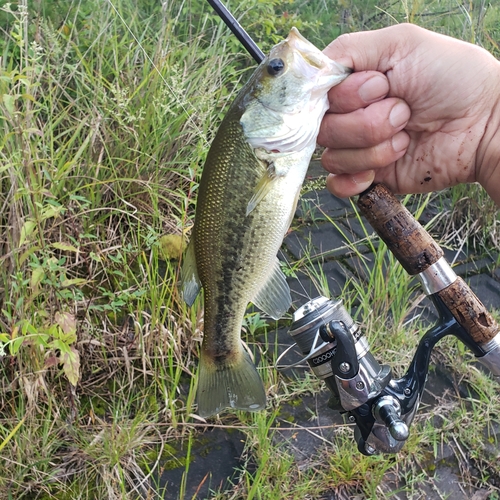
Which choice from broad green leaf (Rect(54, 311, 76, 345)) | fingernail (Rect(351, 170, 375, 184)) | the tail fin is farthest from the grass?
fingernail (Rect(351, 170, 375, 184))

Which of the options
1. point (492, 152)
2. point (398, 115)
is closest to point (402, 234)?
point (398, 115)

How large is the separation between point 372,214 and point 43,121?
1925 mm

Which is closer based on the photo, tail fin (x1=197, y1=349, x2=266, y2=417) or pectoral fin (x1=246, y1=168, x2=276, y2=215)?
pectoral fin (x1=246, y1=168, x2=276, y2=215)

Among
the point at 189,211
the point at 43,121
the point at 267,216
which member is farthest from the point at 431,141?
the point at 43,121

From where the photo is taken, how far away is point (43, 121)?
2.76m

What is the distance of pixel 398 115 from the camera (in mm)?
1502

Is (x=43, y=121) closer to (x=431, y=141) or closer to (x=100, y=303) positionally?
(x=100, y=303)

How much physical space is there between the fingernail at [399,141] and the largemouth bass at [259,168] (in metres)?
0.24

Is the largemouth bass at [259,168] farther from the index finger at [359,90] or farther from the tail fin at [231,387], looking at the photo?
the tail fin at [231,387]

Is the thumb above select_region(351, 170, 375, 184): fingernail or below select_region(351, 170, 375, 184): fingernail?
above

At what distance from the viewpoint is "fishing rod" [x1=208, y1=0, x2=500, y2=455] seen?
59.6 inches

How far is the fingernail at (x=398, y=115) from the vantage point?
1495 mm

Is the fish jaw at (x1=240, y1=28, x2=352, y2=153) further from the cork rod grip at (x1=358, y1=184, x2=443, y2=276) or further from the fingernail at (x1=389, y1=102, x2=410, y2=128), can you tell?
the cork rod grip at (x1=358, y1=184, x2=443, y2=276)

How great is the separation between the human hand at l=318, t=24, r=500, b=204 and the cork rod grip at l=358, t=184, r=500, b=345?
0.41ft
